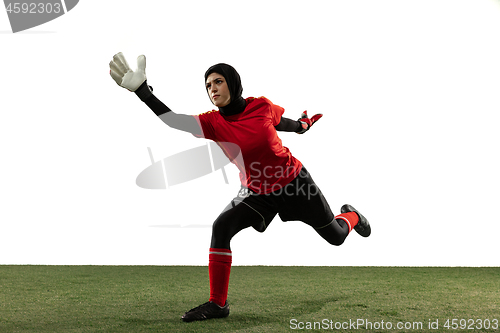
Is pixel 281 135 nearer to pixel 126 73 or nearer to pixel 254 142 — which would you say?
pixel 254 142

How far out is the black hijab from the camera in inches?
73.4

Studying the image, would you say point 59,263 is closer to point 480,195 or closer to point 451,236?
point 451,236

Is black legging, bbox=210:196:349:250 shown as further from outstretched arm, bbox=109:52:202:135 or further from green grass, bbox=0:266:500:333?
outstretched arm, bbox=109:52:202:135

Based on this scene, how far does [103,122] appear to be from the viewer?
4.05 meters

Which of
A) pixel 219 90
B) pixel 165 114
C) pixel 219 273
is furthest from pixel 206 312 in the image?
pixel 219 90

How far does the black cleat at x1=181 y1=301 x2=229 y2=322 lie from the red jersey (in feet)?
1.83

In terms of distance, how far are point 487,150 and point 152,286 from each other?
3483 mm

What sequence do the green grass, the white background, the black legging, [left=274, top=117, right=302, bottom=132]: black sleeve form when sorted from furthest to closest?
1. the white background
2. [left=274, top=117, right=302, bottom=132]: black sleeve
3. the black legging
4. the green grass

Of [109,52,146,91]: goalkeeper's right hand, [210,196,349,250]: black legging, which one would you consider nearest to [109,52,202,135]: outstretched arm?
[109,52,146,91]: goalkeeper's right hand

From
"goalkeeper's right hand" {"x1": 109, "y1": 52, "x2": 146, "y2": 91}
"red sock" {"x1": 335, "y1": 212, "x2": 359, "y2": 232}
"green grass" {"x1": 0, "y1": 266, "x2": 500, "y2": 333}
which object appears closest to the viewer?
"goalkeeper's right hand" {"x1": 109, "y1": 52, "x2": 146, "y2": 91}

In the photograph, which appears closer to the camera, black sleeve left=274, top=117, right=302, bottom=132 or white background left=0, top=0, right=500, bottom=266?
black sleeve left=274, top=117, right=302, bottom=132

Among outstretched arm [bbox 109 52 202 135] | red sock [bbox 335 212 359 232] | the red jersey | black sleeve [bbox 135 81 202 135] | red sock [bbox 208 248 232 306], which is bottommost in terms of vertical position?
red sock [bbox 208 248 232 306]

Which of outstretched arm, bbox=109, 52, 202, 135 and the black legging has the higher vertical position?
outstretched arm, bbox=109, 52, 202, 135

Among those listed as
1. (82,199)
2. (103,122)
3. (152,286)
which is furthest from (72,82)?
(152,286)
